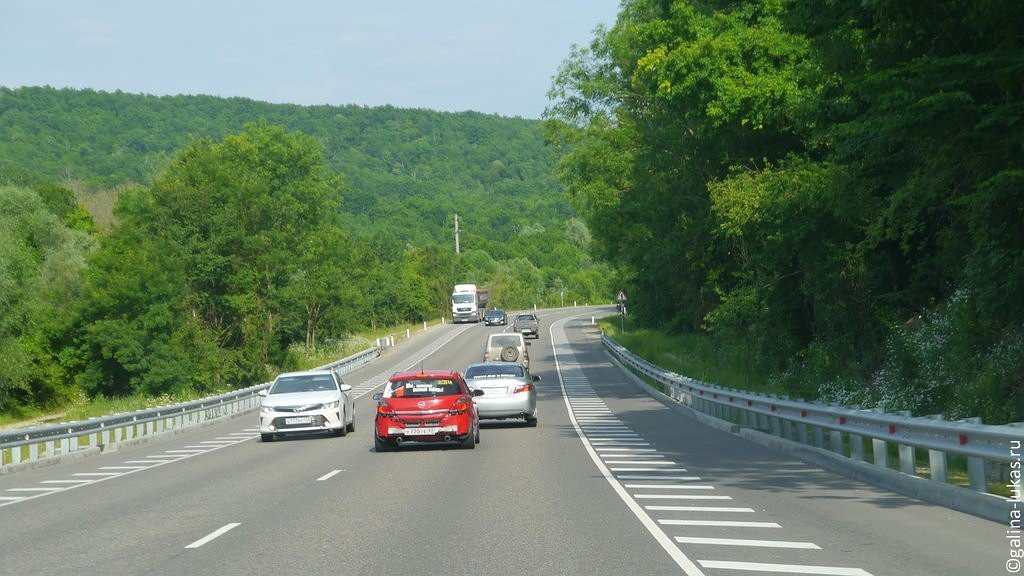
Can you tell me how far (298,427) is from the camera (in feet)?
90.5

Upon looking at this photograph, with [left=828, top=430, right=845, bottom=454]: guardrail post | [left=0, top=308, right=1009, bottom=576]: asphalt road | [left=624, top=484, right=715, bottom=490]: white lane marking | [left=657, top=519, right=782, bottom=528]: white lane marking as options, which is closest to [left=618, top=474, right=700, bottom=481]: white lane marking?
[left=0, top=308, right=1009, bottom=576]: asphalt road

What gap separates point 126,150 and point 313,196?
93.8m

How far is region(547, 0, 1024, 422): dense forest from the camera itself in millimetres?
17562

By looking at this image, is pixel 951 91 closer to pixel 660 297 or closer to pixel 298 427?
pixel 298 427

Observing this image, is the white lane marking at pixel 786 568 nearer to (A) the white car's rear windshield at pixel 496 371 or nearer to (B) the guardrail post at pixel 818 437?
(B) the guardrail post at pixel 818 437

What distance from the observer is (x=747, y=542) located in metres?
10.9

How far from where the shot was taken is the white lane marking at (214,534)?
37.1 ft

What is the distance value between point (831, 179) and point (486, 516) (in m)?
17.7

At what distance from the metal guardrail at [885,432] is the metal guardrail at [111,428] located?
14.9 meters

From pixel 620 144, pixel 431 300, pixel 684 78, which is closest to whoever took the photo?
pixel 684 78

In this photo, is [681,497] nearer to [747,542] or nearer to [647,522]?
[647,522]

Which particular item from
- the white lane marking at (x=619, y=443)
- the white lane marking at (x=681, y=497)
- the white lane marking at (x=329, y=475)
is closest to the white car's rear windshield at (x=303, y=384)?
the white lane marking at (x=619, y=443)

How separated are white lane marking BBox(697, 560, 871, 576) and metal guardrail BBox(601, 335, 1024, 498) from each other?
10.5ft

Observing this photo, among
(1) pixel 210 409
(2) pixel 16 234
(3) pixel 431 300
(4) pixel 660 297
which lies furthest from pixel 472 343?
(3) pixel 431 300
